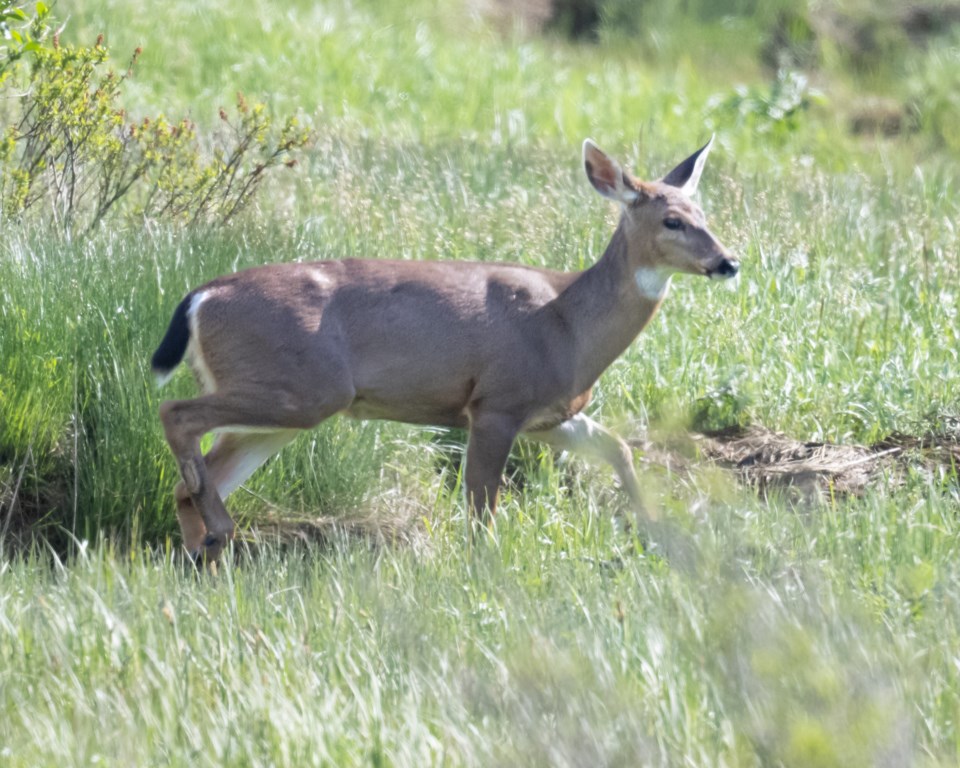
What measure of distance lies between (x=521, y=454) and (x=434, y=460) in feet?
1.34

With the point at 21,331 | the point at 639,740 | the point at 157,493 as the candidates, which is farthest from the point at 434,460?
the point at 639,740

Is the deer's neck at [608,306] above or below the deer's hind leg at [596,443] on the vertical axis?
above

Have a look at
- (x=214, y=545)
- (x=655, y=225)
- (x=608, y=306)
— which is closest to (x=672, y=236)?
(x=655, y=225)

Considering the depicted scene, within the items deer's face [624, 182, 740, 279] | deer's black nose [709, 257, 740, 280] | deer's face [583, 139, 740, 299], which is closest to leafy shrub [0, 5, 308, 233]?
deer's face [583, 139, 740, 299]

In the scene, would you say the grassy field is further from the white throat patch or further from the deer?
the white throat patch

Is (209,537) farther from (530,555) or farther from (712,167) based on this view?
(712,167)

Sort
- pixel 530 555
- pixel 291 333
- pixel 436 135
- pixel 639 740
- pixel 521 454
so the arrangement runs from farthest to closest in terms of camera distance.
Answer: pixel 436 135
pixel 521 454
pixel 291 333
pixel 530 555
pixel 639 740

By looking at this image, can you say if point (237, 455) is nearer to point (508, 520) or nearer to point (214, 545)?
point (214, 545)

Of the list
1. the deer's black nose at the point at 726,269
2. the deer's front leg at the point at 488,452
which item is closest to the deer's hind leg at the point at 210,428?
the deer's front leg at the point at 488,452

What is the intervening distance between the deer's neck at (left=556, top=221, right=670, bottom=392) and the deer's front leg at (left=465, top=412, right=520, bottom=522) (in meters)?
0.41

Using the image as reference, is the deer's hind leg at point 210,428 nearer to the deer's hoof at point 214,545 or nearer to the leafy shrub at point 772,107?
the deer's hoof at point 214,545

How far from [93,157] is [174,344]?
2.54 meters

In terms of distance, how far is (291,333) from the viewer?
6316mm

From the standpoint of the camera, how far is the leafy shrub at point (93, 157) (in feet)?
26.2
